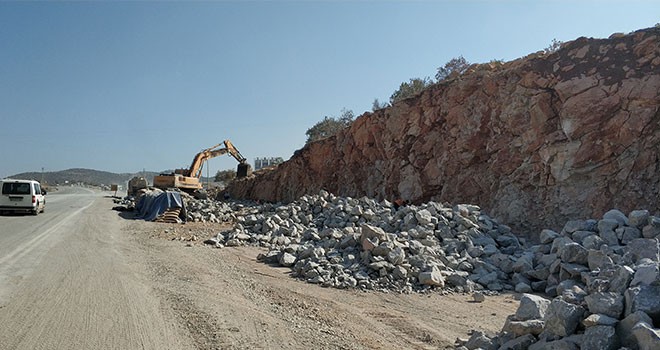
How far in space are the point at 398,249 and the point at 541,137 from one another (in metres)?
9.54

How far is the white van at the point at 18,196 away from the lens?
19.3 meters

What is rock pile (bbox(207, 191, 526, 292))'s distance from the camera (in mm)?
8109

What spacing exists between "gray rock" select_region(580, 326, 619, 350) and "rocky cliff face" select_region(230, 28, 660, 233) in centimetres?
1108

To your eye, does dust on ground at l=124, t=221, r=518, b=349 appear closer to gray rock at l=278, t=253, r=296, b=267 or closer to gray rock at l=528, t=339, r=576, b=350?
gray rock at l=278, t=253, r=296, b=267

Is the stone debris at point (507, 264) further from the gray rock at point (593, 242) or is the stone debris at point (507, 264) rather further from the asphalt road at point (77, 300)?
the asphalt road at point (77, 300)

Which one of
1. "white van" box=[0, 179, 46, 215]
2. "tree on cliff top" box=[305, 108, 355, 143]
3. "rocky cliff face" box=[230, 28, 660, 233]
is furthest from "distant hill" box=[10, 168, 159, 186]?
"rocky cliff face" box=[230, 28, 660, 233]

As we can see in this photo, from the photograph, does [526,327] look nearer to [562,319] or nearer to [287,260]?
[562,319]

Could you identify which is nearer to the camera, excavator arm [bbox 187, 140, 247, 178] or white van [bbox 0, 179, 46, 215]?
white van [bbox 0, 179, 46, 215]

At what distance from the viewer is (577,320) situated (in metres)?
3.86

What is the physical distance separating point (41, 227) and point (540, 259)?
610 inches

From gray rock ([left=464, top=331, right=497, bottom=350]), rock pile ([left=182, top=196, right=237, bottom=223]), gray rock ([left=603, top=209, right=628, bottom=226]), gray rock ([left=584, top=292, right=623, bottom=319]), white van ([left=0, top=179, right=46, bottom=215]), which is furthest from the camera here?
rock pile ([left=182, top=196, right=237, bottom=223])

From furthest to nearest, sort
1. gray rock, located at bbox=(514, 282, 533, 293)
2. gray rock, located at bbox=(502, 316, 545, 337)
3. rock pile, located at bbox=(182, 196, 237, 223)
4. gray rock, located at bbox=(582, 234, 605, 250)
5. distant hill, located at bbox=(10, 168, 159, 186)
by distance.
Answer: distant hill, located at bbox=(10, 168, 159, 186)
rock pile, located at bbox=(182, 196, 237, 223)
gray rock, located at bbox=(582, 234, 605, 250)
gray rock, located at bbox=(514, 282, 533, 293)
gray rock, located at bbox=(502, 316, 545, 337)

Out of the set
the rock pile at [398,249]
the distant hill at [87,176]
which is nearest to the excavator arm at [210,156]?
the rock pile at [398,249]

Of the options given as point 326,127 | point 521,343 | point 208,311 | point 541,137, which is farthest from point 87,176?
point 521,343
